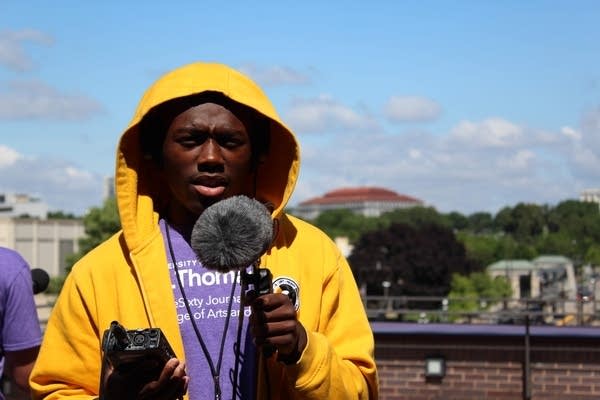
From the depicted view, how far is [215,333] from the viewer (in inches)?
105

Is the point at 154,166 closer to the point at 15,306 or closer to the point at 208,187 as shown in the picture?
the point at 208,187

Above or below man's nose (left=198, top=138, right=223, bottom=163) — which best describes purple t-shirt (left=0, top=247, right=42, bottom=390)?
below

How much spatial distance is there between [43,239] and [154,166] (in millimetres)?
103365

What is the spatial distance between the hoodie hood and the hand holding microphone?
0.48 m

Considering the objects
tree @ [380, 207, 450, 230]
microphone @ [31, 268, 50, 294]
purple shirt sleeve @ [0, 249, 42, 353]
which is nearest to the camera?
purple shirt sleeve @ [0, 249, 42, 353]

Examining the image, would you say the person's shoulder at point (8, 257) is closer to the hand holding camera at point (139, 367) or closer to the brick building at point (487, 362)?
the hand holding camera at point (139, 367)

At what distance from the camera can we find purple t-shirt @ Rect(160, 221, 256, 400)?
2.65m

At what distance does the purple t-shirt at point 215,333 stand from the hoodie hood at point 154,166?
0.19 metres

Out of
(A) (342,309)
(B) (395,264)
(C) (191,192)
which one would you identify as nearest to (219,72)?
(C) (191,192)

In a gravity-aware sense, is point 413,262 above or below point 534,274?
above

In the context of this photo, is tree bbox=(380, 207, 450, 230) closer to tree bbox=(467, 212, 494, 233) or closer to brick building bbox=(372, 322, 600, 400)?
tree bbox=(467, 212, 494, 233)

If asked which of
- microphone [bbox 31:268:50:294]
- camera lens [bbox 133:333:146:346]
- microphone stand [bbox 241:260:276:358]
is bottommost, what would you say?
camera lens [bbox 133:333:146:346]

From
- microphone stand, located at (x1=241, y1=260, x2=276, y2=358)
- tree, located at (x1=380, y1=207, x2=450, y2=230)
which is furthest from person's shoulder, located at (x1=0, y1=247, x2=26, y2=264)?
tree, located at (x1=380, y1=207, x2=450, y2=230)

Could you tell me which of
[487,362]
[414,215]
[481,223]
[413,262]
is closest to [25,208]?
[414,215]
